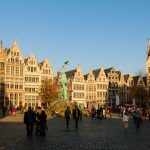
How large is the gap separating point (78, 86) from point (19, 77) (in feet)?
64.4

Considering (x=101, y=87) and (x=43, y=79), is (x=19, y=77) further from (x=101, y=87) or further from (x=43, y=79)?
(x=101, y=87)

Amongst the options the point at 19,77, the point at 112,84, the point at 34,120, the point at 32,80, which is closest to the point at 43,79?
the point at 32,80

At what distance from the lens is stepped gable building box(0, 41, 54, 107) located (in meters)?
95.2

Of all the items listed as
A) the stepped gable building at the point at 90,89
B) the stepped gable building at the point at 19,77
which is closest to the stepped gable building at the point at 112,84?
the stepped gable building at the point at 90,89

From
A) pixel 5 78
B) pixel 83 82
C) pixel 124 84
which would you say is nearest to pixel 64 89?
pixel 5 78

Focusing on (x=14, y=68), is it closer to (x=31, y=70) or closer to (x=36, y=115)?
(x=31, y=70)

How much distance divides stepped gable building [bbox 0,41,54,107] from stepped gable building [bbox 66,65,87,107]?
842 cm

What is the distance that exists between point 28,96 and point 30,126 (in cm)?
7653

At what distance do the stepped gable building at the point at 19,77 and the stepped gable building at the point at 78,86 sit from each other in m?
8.42

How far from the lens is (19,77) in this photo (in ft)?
321

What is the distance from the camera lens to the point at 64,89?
2132 inches

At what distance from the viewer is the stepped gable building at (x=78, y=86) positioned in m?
109

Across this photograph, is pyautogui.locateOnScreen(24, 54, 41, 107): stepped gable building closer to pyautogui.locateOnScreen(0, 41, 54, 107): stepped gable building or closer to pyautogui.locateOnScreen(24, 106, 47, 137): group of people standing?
pyautogui.locateOnScreen(0, 41, 54, 107): stepped gable building

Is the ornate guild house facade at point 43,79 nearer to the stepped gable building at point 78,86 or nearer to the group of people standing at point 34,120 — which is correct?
the stepped gable building at point 78,86
